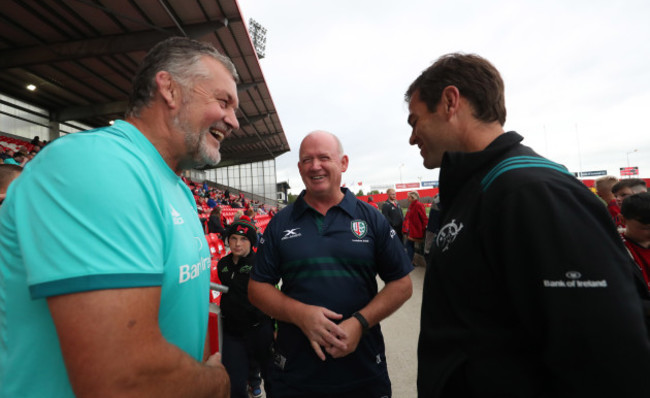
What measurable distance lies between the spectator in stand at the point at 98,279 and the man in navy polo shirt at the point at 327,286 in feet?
2.40

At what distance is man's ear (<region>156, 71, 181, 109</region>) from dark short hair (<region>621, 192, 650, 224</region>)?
3.45 m

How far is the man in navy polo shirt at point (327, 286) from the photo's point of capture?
5.68ft

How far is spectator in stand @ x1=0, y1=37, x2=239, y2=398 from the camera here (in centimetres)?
71

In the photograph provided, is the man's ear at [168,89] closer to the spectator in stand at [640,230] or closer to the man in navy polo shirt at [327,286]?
the man in navy polo shirt at [327,286]

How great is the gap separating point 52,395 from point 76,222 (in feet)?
1.67

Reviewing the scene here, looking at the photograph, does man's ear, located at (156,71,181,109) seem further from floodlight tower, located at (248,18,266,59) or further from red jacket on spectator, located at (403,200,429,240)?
floodlight tower, located at (248,18,266,59)

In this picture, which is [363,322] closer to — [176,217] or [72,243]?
[176,217]

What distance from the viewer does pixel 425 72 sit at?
4.52 ft

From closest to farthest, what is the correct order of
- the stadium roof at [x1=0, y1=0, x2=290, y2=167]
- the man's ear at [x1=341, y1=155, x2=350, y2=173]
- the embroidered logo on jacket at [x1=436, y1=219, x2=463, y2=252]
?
the embroidered logo on jacket at [x1=436, y1=219, x2=463, y2=252] < the man's ear at [x1=341, y1=155, x2=350, y2=173] < the stadium roof at [x1=0, y1=0, x2=290, y2=167]

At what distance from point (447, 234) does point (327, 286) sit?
0.93 metres

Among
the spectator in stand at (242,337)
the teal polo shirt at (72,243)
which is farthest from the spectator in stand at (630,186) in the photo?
the teal polo shirt at (72,243)

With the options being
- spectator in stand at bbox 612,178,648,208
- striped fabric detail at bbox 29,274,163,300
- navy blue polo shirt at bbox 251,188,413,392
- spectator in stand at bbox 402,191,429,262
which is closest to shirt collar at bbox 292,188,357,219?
navy blue polo shirt at bbox 251,188,413,392

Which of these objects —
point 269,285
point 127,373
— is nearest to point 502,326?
point 127,373

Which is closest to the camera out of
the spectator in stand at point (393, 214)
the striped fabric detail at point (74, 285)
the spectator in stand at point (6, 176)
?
the striped fabric detail at point (74, 285)
